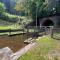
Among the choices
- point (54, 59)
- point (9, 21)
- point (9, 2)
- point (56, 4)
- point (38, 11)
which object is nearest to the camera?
point (54, 59)

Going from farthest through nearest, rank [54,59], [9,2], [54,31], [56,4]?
[9,2]
[56,4]
[54,31]
[54,59]

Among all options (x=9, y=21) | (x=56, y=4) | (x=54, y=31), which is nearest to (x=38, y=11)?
(x=56, y=4)

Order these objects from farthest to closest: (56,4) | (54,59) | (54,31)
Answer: (56,4) → (54,31) → (54,59)

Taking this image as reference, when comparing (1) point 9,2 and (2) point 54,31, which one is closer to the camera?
(2) point 54,31

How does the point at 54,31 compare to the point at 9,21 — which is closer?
the point at 54,31

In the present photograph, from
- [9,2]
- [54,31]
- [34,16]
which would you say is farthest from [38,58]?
[9,2]

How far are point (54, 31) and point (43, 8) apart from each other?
30537mm

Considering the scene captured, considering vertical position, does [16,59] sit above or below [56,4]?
below

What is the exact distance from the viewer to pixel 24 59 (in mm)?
9742

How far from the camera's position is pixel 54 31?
20188mm

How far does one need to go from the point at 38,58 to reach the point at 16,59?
1.05 meters

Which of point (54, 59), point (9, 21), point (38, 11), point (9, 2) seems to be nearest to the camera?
point (54, 59)

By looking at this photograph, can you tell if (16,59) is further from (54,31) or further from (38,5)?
(38,5)

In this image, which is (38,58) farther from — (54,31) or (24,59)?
(54,31)
